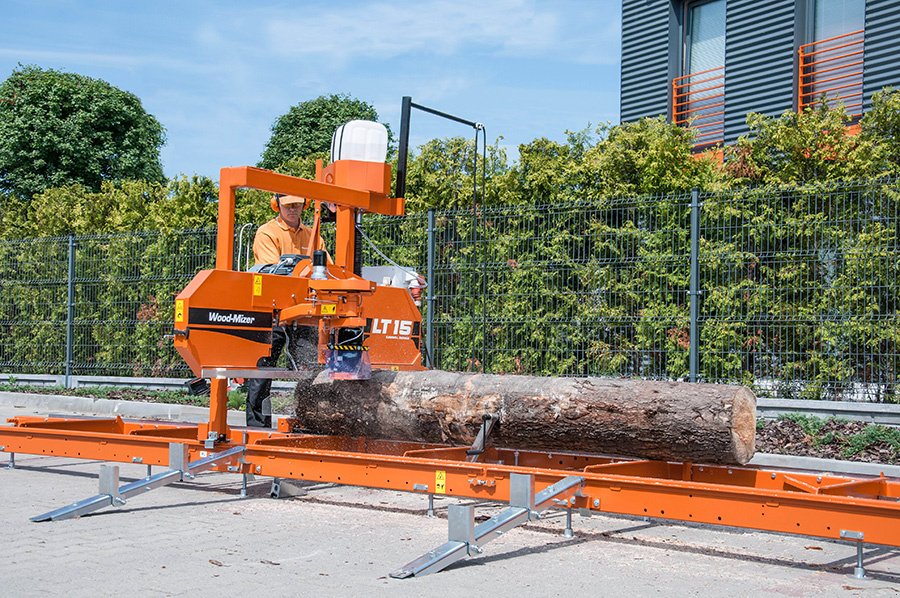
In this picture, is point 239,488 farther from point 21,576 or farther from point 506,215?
point 506,215

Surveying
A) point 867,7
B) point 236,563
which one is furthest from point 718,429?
point 867,7

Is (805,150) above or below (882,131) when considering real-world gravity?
below

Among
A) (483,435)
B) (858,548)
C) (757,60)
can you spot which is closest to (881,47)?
(757,60)

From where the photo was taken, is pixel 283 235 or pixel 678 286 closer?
pixel 283 235

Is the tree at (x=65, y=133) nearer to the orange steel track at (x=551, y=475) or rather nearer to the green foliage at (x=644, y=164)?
the green foliage at (x=644, y=164)

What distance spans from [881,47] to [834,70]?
133 cm

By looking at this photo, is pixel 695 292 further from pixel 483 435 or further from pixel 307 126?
pixel 307 126

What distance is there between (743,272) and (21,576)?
8665 millimetres

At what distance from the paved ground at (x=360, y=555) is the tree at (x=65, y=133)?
95.8ft

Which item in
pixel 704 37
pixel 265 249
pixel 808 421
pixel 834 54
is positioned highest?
pixel 704 37

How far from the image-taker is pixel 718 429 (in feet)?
20.6

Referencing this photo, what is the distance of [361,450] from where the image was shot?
8.13 m

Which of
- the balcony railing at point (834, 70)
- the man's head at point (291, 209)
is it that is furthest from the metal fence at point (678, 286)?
the balcony railing at point (834, 70)

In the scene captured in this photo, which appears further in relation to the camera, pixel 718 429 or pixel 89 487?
pixel 89 487
